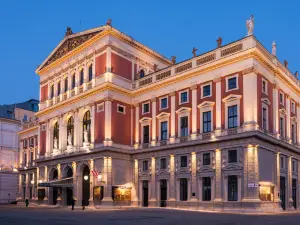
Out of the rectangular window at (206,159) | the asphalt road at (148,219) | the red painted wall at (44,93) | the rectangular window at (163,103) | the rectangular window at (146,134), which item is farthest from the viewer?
the red painted wall at (44,93)

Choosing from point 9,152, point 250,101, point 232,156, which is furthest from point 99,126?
point 9,152

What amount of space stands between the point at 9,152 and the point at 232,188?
59611 millimetres

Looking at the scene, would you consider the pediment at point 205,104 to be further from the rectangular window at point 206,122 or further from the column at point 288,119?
the column at point 288,119

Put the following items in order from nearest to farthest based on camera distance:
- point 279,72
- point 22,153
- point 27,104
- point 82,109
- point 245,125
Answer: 1. point 245,125
2. point 279,72
3. point 82,109
4. point 22,153
5. point 27,104

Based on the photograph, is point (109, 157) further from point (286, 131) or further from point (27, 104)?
point (27, 104)

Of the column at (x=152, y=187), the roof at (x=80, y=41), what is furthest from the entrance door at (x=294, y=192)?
the roof at (x=80, y=41)

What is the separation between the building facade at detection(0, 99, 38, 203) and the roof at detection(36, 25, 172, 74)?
2572 centimetres

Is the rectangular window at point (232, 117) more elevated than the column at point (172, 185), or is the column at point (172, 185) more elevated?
the rectangular window at point (232, 117)

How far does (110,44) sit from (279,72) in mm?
21464

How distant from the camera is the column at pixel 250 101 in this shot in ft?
130

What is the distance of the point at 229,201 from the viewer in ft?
131

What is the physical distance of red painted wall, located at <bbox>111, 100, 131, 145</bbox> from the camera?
51250 mm

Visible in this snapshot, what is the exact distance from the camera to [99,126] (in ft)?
170

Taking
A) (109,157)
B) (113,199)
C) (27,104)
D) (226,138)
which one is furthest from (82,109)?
(27,104)
